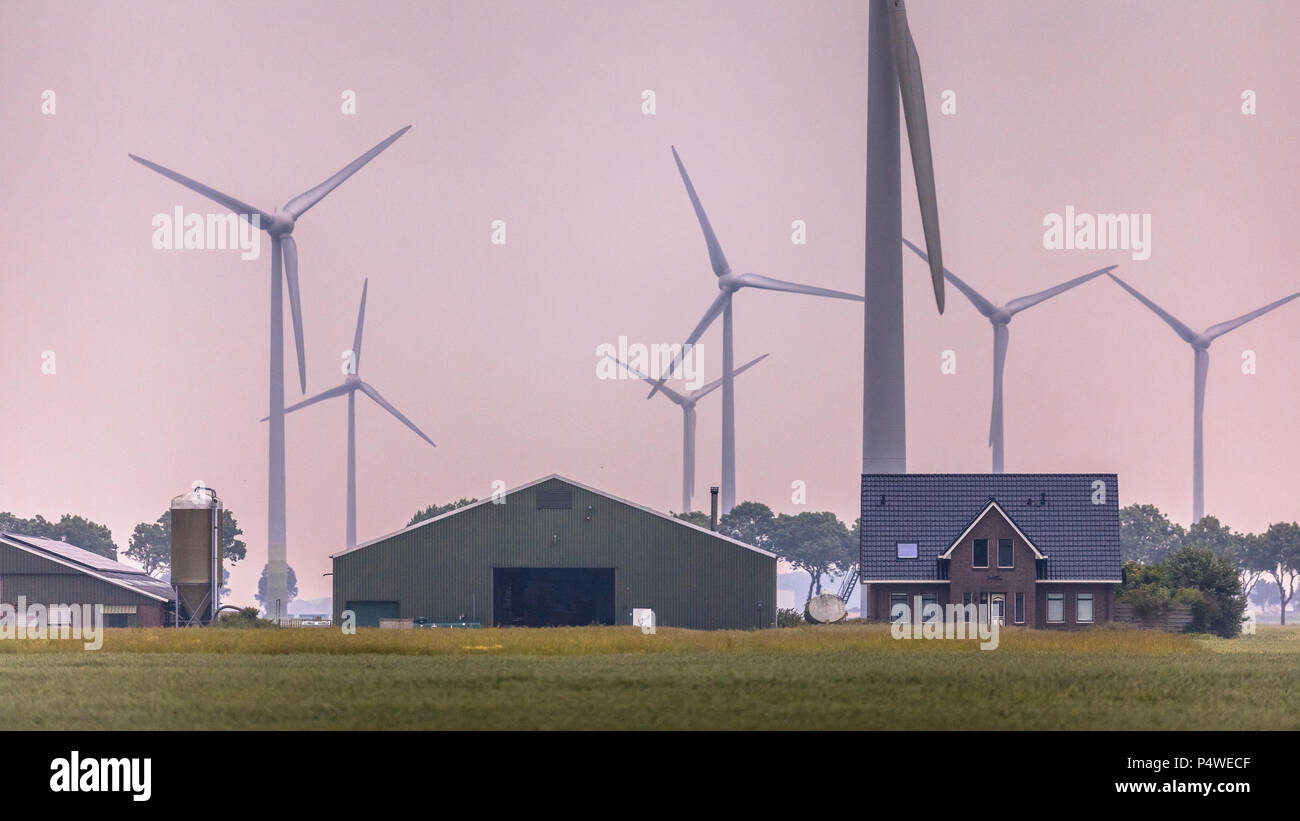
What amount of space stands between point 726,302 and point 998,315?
57.5ft

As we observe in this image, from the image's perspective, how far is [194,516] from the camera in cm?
9662

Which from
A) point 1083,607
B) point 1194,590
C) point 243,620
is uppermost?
point 1194,590

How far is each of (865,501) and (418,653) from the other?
1456 inches

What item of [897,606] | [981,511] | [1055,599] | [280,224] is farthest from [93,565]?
[1055,599]

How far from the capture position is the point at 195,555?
318ft

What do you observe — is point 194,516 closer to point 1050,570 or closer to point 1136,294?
point 1050,570

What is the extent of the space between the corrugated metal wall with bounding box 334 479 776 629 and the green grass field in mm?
20870

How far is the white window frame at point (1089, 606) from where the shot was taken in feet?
300

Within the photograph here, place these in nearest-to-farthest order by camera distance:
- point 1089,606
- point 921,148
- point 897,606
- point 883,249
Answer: point 921,148, point 883,249, point 897,606, point 1089,606

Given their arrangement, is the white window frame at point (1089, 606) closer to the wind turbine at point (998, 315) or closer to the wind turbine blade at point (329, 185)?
the wind turbine at point (998, 315)

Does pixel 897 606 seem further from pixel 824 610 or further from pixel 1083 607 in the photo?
pixel 1083 607

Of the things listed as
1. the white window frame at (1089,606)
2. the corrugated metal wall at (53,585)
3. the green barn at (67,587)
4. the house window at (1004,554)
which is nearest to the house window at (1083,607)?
the white window frame at (1089,606)

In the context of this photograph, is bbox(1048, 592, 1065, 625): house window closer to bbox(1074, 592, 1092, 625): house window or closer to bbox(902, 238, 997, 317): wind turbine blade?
bbox(1074, 592, 1092, 625): house window
